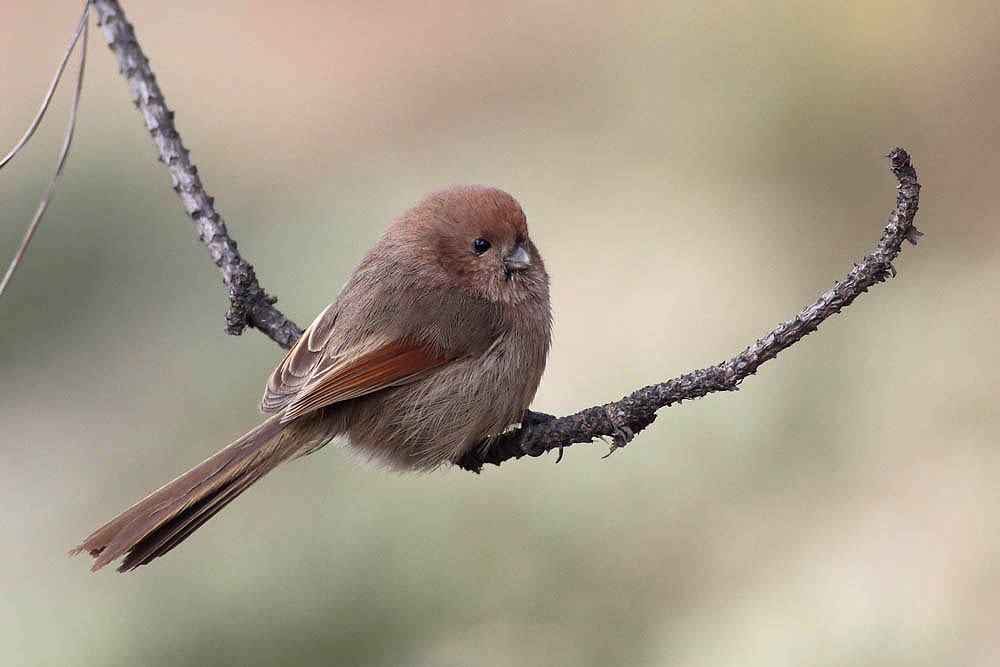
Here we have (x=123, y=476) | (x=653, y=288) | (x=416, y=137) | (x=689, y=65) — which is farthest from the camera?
(x=416, y=137)

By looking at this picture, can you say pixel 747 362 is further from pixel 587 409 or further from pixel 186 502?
pixel 186 502

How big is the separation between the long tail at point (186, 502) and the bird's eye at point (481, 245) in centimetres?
90

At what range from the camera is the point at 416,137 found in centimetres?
809

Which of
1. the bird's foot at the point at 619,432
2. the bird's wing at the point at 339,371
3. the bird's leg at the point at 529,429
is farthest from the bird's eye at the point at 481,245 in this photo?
the bird's foot at the point at 619,432

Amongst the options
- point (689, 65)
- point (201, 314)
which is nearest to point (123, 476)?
point (201, 314)

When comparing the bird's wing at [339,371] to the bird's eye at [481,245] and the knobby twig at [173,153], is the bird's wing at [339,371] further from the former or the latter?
the bird's eye at [481,245]

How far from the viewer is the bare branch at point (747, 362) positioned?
7.68 feet

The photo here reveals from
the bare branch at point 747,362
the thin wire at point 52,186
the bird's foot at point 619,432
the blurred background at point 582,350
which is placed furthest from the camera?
the blurred background at point 582,350

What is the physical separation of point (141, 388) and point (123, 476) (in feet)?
2.29

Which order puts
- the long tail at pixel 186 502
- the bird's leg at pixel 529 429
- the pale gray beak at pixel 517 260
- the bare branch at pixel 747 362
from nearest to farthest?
the bare branch at pixel 747 362 < the long tail at pixel 186 502 < the bird's leg at pixel 529 429 < the pale gray beak at pixel 517 260

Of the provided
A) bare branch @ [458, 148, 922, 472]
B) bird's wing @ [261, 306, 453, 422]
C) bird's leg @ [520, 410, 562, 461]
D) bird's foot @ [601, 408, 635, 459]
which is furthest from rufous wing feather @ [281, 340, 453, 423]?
bird's foot @ [601, 408, 635, 459]

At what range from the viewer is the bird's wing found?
11.9 feet

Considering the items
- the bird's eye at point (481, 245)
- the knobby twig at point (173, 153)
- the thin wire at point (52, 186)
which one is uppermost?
the bird's eye at point (481, 245)

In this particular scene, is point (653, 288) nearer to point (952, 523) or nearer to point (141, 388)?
point (952, 523)
